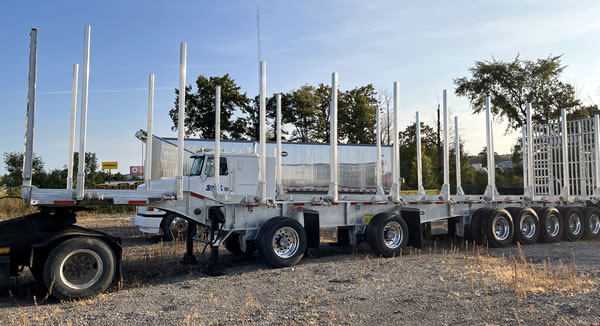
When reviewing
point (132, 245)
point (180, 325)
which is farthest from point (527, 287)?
point (132, 245)

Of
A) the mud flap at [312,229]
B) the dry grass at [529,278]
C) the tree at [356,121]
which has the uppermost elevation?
the tree at [356,121]

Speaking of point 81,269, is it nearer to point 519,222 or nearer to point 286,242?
point 286,242

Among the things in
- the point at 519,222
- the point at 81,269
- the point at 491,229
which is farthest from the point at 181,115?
the point at 519,222

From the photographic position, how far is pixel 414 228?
1036 centimetres

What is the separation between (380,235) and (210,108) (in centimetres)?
3288

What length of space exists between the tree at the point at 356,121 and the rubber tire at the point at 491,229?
27.8 m

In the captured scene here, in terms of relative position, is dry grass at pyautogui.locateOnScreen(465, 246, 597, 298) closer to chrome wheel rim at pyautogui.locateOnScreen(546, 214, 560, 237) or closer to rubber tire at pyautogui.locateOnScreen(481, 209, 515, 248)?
rubber tire at pyautogui.locateOnScreen(481, 209, 515, 248)

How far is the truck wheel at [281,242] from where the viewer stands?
27.7 ft

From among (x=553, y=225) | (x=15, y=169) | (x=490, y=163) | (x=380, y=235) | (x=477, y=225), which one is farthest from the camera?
(x=15, y=169)

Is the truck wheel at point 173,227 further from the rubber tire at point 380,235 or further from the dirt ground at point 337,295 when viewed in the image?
the rubber tire at point 380,235

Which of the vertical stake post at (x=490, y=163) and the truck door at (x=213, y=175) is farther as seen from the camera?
the vertical stake post at (x=490, y=163)

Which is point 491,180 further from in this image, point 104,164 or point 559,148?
point 104,164

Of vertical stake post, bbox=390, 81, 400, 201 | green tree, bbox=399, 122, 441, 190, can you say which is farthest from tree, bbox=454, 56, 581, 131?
vertical stake post, bbox=390, 81, 400, 201

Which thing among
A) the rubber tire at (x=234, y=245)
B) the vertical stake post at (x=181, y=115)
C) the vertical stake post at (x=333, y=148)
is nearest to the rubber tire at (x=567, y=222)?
the vertical stake post at (x=333, y=148)
